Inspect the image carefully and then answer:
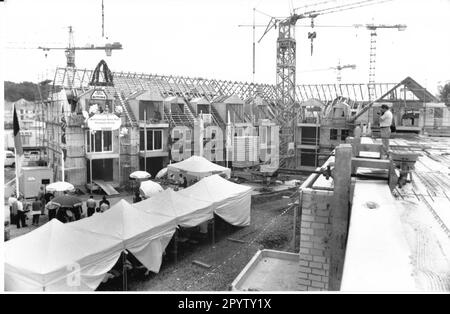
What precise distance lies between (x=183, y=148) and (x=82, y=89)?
9246 mm

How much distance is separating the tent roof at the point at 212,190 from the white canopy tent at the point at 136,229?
2.57m

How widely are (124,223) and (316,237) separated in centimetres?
682

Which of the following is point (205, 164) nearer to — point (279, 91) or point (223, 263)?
point (223, 263)

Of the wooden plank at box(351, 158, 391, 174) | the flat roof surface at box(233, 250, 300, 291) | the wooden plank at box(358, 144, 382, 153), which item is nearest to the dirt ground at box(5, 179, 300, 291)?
the flat roof surface at box(233, 250, 300, 291)

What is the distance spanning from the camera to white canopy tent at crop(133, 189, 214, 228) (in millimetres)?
14594

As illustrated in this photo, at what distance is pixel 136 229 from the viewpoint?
1283 centimetres

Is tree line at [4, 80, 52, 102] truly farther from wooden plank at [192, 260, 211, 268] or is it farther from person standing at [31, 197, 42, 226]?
wooden plank at [192, 260, 211, 268]

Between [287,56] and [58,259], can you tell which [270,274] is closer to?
[58,259]

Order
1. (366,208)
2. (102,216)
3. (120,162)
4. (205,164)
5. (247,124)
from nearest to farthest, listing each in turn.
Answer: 1. (366,208)
2. (102,216)
3. (205,164)
4. (120,162)
5. (247,124)

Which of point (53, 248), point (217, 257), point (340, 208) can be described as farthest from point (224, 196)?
point (340, 208)

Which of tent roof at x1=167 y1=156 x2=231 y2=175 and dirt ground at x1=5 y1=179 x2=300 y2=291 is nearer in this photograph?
dirt ground at x1=5 y1=179 x2=300 y2=291

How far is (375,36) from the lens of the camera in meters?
59.7

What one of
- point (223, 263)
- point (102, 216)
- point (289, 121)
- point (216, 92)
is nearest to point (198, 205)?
point (223, 263)

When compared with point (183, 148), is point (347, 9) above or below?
above
